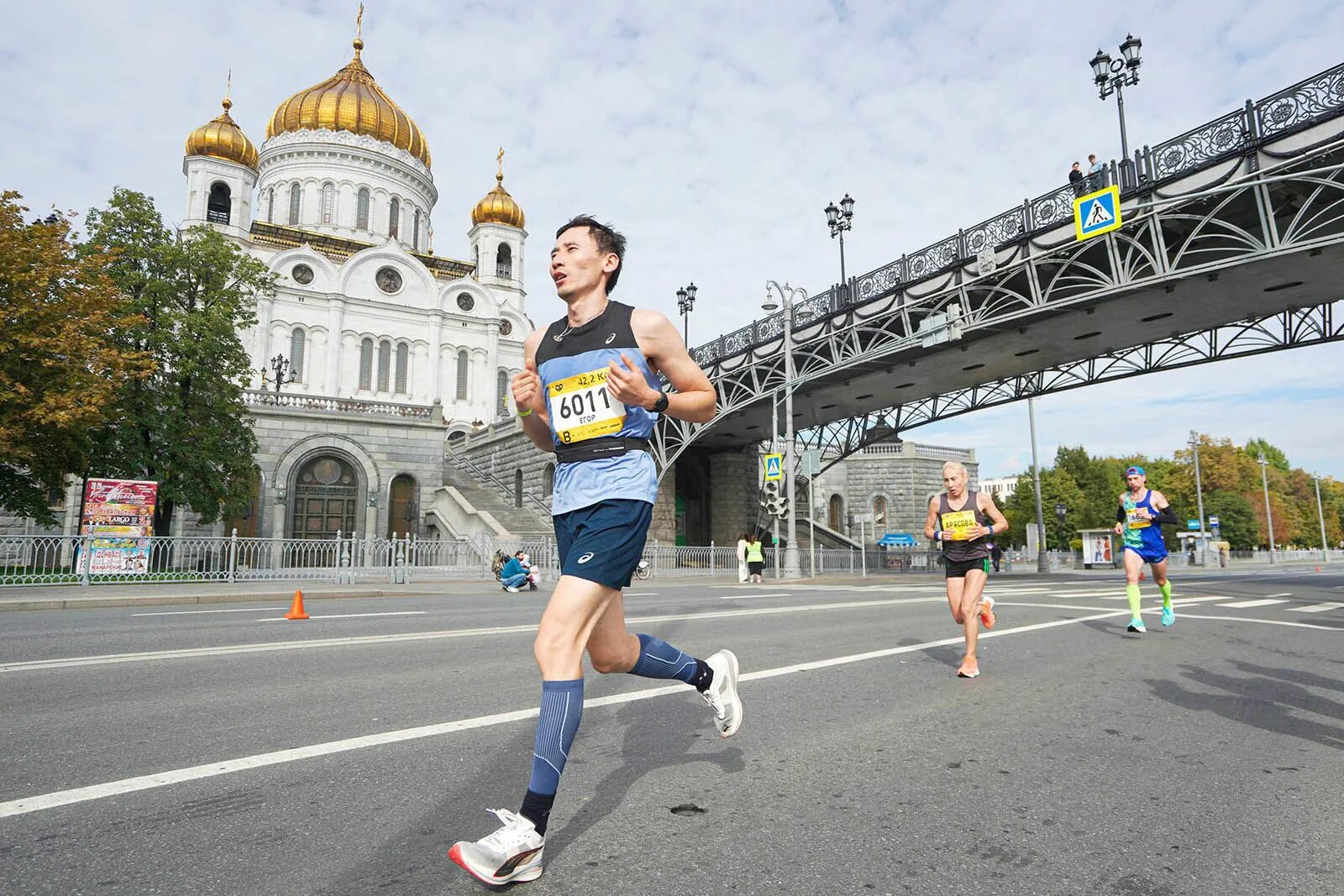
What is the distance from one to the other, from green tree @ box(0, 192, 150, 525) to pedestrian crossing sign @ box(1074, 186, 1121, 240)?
2288 centimetres

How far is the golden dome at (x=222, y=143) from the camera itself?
54.4 meters

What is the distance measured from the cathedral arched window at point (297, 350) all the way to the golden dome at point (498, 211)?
65.9 ft

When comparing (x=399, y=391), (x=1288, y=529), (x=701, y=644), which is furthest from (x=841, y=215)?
(x=1288, y=529)

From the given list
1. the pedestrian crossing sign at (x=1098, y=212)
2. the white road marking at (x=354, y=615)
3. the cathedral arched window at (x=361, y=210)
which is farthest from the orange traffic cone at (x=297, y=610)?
the cathedral arched window at (x=361, y=210)

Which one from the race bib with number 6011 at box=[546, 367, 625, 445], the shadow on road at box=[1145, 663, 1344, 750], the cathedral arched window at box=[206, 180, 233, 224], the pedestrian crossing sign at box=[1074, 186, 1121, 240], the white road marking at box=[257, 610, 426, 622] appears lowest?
the shadow on road at box=[1145, 663, 1344, 750]

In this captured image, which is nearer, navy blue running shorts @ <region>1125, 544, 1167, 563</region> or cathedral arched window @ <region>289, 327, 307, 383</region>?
→ navy blue running shorts @ <region>1125, 544, 1167, 563</region>

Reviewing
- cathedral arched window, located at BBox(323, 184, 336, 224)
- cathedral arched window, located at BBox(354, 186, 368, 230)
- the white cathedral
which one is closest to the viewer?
the white cathedral

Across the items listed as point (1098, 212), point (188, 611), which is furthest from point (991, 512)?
point (1098, 212)

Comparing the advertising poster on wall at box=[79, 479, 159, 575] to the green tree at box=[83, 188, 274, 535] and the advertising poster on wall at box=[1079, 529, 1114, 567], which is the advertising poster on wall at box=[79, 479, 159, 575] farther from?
the advertising poster on wall at box=[1079, 529, 1114, 567]

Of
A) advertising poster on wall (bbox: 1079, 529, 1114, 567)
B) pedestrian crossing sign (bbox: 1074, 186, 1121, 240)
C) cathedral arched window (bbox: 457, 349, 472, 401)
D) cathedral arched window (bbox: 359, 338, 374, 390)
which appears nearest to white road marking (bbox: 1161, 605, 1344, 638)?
pedestrian crossing sign (bbox: 1074, 186, 1121, 240)

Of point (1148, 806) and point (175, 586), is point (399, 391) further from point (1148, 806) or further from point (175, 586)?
point (1148, 806)

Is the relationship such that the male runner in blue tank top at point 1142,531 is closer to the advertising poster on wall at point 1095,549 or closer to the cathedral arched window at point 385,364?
the advertising poster on wall at point 1095,549

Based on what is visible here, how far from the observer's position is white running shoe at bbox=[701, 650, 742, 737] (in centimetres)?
332

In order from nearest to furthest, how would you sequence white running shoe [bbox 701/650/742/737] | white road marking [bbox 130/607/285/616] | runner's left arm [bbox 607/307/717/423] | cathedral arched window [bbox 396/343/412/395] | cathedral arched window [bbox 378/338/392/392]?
runner's left arm [bbox 607/307/717/423] → white running shoe [bbox 701/650/742/737] → white road marking [bbox 130/607/285/616] → cathedral arched window [bbox 378/338/392/392] → cathedral arched window [bbox 396/343/412/395]
